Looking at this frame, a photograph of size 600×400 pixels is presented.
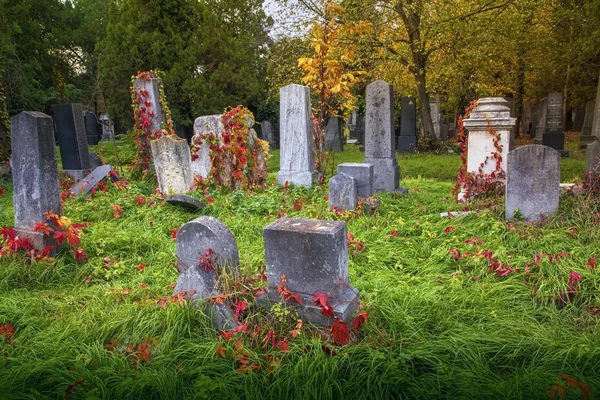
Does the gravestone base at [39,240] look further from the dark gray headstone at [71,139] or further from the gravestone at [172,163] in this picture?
the dark gray headstone at [71,139]

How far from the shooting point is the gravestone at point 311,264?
300cm

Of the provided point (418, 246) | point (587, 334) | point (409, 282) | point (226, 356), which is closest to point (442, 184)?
point (418, 246)

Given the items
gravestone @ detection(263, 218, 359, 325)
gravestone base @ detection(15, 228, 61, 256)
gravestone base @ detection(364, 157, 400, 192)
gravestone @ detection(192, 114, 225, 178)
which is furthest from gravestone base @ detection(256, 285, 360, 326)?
gravestone base @ detection(364, 157, 400, 192)

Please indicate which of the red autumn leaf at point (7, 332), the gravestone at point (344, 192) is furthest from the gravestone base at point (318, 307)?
the gravestone at point (344, 192)

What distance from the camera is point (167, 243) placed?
16.5 feet

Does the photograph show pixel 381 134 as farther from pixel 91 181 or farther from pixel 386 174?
pixel 91 181

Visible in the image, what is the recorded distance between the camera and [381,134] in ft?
27.2

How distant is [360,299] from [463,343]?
89 centimetres

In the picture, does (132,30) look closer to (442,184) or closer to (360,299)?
(442,184)

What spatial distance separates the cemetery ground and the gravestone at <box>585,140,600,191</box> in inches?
10.2

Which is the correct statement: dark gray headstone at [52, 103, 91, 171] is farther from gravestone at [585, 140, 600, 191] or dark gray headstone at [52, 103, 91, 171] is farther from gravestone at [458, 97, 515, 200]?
gravestone at [585, 140, 600, 191]

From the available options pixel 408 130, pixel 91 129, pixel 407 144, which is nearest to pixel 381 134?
pixel 407 144

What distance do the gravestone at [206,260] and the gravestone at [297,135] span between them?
452cm

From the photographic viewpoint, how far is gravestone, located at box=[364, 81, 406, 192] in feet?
26.9
